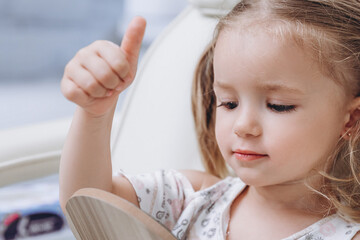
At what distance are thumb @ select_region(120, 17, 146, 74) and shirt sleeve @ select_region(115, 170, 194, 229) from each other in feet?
0.74

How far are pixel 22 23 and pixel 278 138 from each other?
2034mm

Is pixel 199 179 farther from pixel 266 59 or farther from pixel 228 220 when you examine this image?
pixel 266 59

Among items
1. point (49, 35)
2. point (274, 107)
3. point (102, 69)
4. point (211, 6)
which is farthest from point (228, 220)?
point (49, 35)

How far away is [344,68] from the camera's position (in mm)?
646

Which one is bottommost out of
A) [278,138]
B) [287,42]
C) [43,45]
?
[43,45]

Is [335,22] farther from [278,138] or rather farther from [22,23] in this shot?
[22,23]

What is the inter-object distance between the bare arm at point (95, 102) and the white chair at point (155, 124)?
0.63ft

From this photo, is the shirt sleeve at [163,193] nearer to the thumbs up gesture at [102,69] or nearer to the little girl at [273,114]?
the little girl at [273,114]

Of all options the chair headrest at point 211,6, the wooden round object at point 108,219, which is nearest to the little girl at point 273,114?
the wooden round object at point 108,219

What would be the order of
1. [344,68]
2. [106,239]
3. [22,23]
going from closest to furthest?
[106,239] → [344,68] → [22,23]

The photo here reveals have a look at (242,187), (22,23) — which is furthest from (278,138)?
(22,23)

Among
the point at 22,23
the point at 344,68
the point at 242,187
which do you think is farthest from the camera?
the point at 22,23

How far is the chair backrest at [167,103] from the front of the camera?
95cm

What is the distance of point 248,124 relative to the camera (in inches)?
24.4
